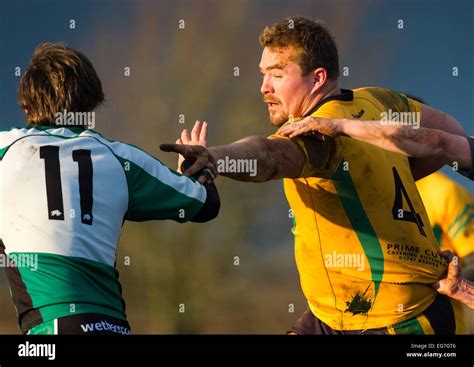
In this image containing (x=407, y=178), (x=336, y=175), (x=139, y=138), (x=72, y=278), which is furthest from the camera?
(x=139, y=138)

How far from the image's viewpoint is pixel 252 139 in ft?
12.2

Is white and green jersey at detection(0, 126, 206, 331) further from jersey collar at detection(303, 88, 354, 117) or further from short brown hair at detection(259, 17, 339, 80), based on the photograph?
short brown hair at detection(259, 17, 339, 80)

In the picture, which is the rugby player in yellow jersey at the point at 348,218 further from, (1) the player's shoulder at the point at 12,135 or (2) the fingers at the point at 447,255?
(1) the player's shoulder at the point at 12,135

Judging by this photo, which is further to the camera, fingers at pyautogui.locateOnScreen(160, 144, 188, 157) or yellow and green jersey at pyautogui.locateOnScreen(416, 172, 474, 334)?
yellow and green jersey at pyautogui.locateOnScreen(416, 172, 474, 334)

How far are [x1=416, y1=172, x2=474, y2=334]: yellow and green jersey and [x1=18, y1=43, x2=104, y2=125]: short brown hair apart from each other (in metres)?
3.17

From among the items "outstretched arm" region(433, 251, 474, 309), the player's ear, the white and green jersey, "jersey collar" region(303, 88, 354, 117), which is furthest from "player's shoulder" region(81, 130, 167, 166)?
"outstretched arm" region(433, 251, 474, 309)

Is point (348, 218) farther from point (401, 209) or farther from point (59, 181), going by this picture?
point (59, 181)

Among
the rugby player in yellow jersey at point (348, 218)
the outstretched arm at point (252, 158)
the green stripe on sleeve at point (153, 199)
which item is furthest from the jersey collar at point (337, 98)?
the green stripe on sleeve at point (153, 199)

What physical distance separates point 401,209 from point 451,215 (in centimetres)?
174

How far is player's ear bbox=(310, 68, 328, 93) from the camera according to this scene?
433 centimetres
